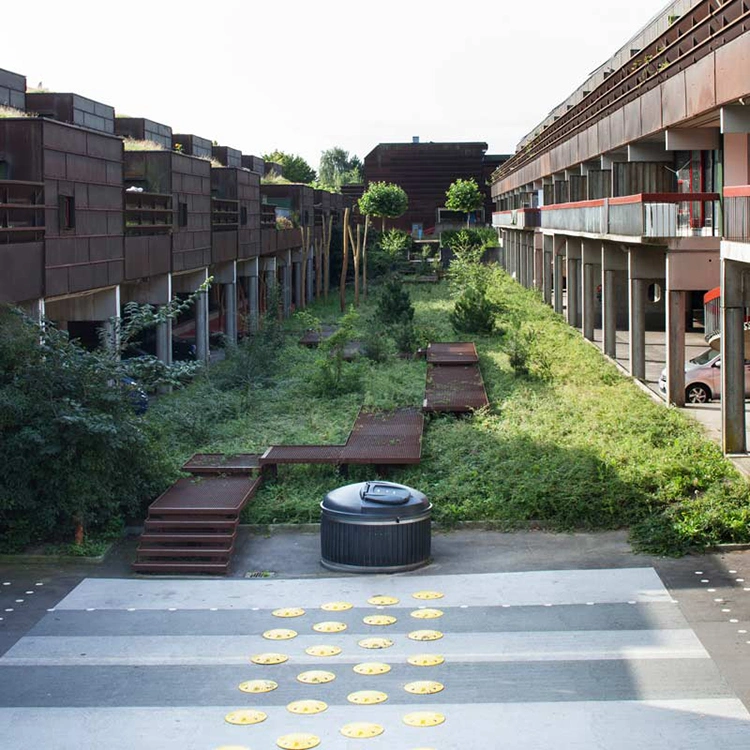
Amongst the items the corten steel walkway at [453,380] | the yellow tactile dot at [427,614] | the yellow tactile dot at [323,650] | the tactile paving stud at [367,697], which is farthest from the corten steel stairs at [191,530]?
the corten steel walkway at [453,380]

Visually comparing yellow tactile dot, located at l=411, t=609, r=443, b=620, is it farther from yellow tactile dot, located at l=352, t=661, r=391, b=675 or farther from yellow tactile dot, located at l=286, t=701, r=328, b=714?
yellow tactile dot, located at l=286, t=701, r=328, b=714

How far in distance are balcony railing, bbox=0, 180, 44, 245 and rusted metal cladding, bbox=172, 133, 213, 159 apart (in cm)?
2713

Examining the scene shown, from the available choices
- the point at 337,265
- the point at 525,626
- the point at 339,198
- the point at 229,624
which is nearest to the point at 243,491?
the point at 229,624

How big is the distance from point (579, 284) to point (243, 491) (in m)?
28.2

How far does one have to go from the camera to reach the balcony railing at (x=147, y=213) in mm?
27703

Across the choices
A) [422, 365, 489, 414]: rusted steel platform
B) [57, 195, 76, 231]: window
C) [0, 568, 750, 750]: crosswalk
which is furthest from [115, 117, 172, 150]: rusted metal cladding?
[0, 568, 750, 750]: crosswalk

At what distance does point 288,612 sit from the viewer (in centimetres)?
1305

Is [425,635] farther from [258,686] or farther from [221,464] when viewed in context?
[221,464]

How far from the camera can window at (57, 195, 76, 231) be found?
71.6ft

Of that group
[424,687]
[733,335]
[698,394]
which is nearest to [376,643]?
[424,687]

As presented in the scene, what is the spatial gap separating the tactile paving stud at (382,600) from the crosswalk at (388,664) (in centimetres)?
8

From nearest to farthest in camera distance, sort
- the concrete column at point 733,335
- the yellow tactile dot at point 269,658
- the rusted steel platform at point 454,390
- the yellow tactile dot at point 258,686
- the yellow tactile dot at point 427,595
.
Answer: the yellow tactile dot at point 258,686
the yellow tactile dot at point 269,658
the yellow tactile dot at point 427,595
the concrete column at point 733,335
the rusted steel platform at point 454,390

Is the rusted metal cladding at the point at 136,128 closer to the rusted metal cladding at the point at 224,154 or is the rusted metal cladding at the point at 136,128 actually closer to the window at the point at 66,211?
the rusted metal cladding at the point at 224,154

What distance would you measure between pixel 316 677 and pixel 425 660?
3.64 ft
